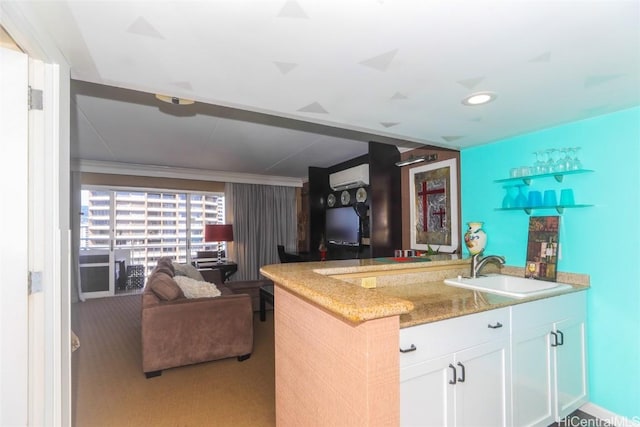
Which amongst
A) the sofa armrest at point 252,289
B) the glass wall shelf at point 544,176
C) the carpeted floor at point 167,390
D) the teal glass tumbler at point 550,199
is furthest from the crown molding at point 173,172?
the teal glass tumbler at point 550,199

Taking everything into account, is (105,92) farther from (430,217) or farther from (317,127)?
(430,217)

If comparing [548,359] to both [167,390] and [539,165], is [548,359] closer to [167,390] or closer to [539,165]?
[539,165]

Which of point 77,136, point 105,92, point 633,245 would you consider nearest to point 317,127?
point 105,92

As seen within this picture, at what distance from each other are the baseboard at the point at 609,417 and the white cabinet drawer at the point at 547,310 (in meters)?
0.61

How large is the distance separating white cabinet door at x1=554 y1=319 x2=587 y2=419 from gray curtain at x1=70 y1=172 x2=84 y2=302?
18.7ft

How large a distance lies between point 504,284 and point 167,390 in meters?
2.80

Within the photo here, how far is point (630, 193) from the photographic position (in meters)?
1.88

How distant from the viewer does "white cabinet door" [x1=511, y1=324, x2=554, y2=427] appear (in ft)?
5.44

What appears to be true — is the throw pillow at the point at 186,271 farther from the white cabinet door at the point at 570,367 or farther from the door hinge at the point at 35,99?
the white cabinet door at the point at 570,367

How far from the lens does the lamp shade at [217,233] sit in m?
5.34

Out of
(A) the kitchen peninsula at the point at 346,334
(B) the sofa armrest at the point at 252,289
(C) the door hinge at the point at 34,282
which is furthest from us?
(B) the sofa armrest at the point at 252,289

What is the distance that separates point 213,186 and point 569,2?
5.81m

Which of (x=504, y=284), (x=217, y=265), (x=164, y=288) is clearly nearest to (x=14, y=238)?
(x=164, y=288)

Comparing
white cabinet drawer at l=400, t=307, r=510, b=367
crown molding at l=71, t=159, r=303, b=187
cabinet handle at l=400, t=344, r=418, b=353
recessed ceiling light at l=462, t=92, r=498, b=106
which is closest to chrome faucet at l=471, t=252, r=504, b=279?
white cabinet drawer at l=400, t=307, r=510, b=367
